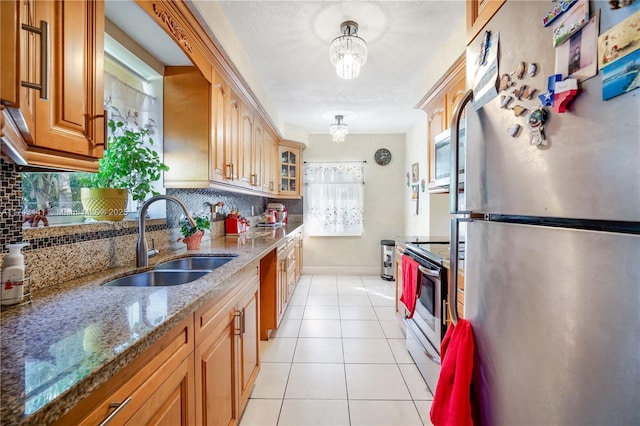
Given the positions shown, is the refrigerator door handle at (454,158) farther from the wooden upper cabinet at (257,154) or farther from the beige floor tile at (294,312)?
the beige floor tile at (294,312)

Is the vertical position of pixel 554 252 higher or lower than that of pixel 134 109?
lower

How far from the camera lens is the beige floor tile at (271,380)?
1909 millimetres

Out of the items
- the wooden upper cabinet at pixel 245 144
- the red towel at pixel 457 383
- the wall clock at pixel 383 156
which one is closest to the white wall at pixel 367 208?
the wall clock at pixel 383 156

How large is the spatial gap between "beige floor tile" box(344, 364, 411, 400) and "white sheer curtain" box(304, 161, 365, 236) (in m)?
3.07

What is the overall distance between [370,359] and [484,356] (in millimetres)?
1601

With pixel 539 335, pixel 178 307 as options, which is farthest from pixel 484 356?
pixel 178 307

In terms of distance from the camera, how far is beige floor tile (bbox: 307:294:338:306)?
3642 millimetres

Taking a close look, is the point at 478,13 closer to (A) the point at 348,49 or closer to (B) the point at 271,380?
(A) the point at 348,49

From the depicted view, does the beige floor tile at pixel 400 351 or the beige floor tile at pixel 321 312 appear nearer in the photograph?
the beige floor tile at pixel 400 351

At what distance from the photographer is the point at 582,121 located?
0.59 metres

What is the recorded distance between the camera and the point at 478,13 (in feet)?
3.47

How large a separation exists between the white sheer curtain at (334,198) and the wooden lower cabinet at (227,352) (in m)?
3.29

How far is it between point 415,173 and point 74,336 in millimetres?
4363

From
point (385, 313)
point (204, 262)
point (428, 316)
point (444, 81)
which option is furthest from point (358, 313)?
point (444, 81)
